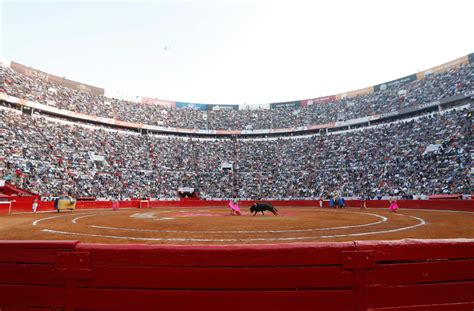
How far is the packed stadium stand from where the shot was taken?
156 feet

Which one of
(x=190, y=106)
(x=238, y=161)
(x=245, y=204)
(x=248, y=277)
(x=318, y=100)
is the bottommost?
(x=245, y=204)

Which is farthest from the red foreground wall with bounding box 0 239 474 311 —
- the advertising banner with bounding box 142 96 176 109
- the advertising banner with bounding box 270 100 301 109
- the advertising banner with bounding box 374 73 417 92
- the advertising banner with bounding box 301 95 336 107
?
the advertising banner with bounding box 270 100 301 109

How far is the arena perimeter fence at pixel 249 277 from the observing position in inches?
137

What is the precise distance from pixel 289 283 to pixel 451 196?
44.9m

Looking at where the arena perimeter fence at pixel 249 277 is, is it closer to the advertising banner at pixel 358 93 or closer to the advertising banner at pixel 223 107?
the advertising banner at pixel 358 93

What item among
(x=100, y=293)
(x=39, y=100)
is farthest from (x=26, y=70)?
(x=100, y=293)

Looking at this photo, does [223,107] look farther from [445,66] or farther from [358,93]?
[445,66]

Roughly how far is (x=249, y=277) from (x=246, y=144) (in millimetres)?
78180

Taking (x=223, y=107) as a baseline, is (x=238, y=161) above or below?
below

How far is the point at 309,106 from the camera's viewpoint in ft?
289

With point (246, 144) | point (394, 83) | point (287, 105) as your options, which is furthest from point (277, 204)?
point (287, 105)

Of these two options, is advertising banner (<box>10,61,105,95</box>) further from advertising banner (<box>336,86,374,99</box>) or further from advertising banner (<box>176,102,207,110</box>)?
advertising banner (<box>336,86,374,99</box>)

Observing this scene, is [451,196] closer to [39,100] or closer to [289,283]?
[289,283]

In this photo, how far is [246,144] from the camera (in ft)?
267
